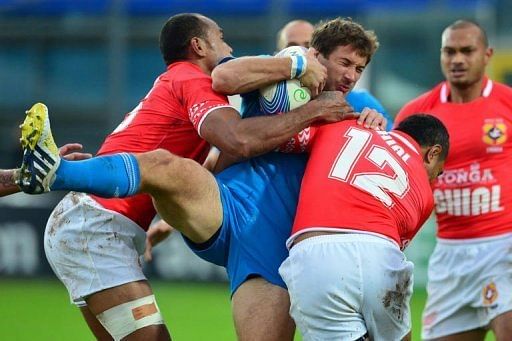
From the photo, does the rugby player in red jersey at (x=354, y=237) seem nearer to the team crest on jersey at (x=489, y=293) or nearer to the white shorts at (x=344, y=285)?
the white shorts at (x=344, y=285)

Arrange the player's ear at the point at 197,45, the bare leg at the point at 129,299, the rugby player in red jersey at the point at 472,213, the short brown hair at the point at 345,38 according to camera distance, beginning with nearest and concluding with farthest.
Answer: the short brown hair at the point at 345,38 → the bare leg at the point at 129,299 → the player's ear at the point at 197,45 → the rugby player in red jersey at the point at 472,213

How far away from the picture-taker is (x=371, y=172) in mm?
5578

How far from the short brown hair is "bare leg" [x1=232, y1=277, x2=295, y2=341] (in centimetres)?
131

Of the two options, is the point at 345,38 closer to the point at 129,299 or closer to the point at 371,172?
the point at 371,172

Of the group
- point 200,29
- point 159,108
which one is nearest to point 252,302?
point 159,108

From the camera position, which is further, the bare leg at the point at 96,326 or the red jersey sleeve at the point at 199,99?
the bare leg at the point at 96,326

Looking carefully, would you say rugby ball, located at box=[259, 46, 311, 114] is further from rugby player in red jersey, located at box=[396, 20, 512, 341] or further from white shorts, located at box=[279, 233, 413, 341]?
rugby player in red jersey, located at box=[396, 20, 512, 341]

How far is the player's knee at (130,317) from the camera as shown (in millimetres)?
6062

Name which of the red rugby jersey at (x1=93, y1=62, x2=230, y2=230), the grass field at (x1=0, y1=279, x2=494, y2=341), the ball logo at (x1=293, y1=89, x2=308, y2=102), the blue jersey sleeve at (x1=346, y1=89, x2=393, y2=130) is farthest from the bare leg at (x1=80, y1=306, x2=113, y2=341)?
the grass field at (x1=0, y1=279, x2=494, y2=341)

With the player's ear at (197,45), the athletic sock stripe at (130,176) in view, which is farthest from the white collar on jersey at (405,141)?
the athletic sock stripe at (130,176)

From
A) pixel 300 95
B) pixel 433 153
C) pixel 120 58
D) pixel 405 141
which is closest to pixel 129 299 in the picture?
pixel 300 95

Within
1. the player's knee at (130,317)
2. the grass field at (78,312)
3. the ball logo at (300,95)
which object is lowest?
the grass field at (78,312)

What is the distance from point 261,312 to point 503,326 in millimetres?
2313

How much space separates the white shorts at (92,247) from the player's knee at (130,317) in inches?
5.2
